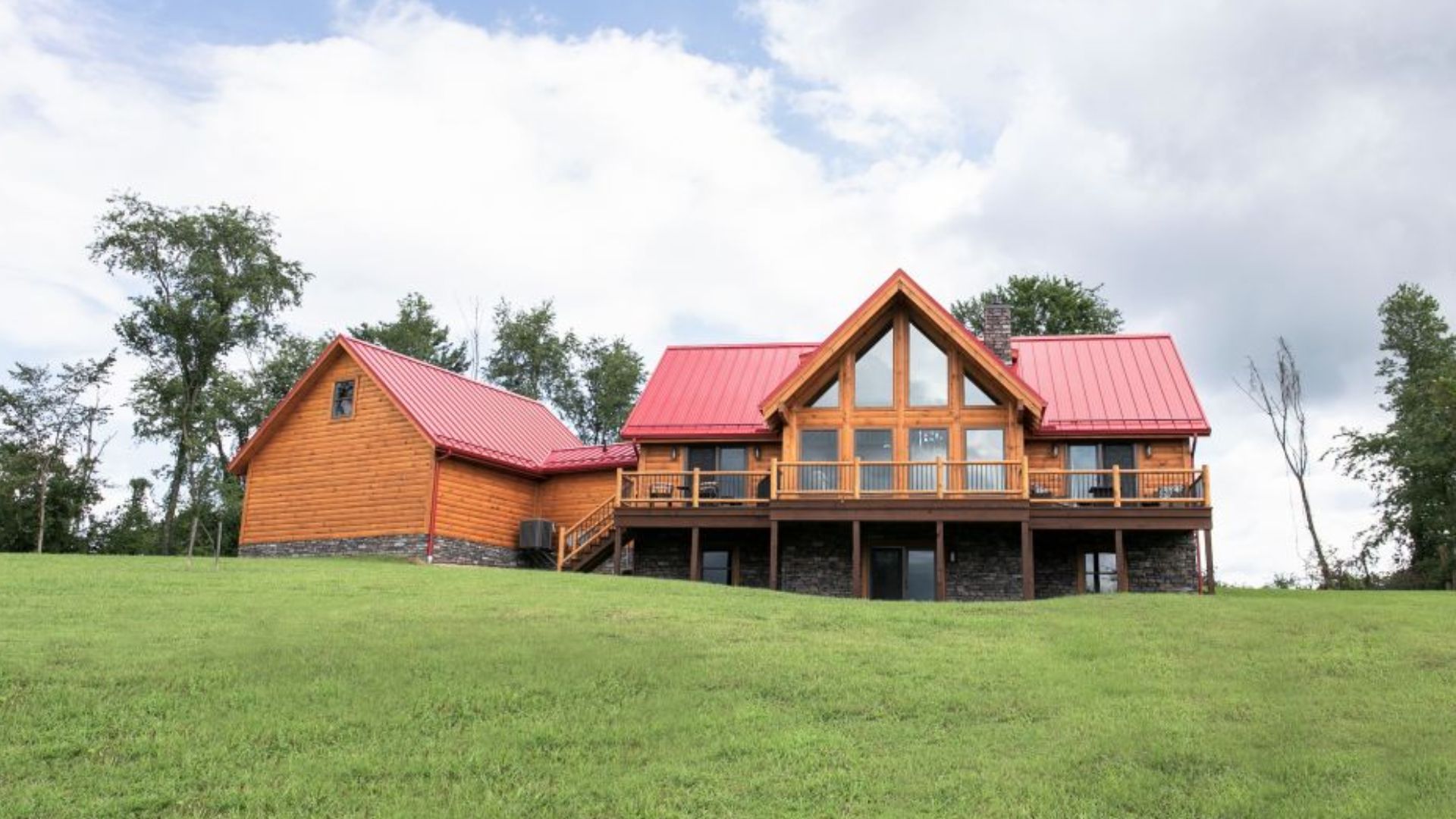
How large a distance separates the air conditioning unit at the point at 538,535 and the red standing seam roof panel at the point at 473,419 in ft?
4.65

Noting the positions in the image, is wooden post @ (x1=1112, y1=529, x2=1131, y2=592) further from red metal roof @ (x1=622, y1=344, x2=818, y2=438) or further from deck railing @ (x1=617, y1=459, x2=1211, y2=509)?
red metal roof @ (x1=622, y1=344, x2=818, y2=438)

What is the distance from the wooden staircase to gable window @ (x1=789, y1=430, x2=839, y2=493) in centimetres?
433

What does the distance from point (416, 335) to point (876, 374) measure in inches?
1214

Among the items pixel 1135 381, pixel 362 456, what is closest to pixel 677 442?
pixel 362 456

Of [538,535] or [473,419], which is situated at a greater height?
[473,419]

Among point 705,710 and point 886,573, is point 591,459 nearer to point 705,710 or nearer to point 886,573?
point 886,573

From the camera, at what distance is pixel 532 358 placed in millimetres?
54938

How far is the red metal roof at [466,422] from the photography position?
100 ft

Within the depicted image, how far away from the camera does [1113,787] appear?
1023 centimetres

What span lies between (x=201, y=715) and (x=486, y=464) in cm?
1946

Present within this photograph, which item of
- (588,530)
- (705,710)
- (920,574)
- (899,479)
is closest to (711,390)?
(588,530)

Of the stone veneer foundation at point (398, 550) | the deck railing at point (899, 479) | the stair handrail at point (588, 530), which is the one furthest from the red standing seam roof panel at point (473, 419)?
the deck railing at point (899, 479)

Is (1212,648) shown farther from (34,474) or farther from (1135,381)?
(34,474)

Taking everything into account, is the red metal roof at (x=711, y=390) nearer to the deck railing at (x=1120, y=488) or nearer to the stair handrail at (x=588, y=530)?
the stair handrail at (x=588, y=530)
